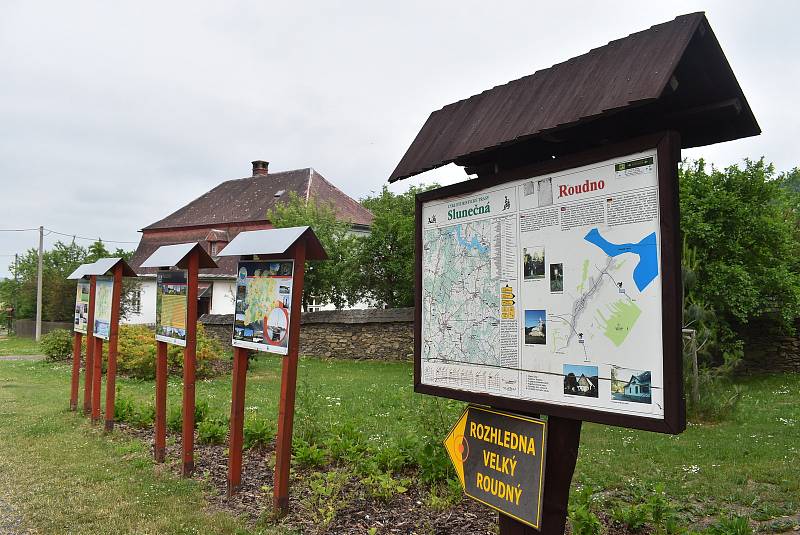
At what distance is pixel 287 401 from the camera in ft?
16.8

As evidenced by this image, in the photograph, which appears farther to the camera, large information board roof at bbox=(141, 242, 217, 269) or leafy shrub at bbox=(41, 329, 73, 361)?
leafy shrub at bbox=(41, 329, 73, 361)

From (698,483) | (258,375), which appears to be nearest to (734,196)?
(698,483)

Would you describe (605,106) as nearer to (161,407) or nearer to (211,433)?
(161,407)

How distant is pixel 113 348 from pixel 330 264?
45.1 feet

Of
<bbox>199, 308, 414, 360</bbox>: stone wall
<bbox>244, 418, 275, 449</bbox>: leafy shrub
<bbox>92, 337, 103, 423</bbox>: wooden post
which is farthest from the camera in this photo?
<bbox>199, 308, 414, 360</bbox>: stone wall

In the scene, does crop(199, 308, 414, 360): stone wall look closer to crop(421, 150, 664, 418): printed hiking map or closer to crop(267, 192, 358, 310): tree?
crop(267, 192, 358, 310): tree

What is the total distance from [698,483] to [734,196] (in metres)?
11.4

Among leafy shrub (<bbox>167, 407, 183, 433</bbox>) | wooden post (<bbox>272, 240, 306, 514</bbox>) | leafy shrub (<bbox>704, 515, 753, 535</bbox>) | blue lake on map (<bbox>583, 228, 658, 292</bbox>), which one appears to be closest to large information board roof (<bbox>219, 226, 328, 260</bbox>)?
wooden post (<bbox>272, 240, 306, 514</bbox>)

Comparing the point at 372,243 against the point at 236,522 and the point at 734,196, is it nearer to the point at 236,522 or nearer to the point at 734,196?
the point at 734,196

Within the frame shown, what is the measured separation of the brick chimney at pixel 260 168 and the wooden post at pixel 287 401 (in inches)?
1459

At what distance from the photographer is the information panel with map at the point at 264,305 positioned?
5.34 meters

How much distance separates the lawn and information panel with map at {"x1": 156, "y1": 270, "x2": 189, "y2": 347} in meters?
1.44

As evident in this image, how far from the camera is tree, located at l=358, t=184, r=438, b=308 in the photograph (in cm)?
2145

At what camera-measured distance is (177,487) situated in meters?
5.82
